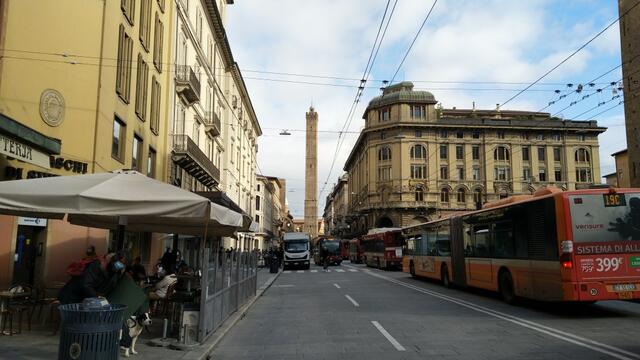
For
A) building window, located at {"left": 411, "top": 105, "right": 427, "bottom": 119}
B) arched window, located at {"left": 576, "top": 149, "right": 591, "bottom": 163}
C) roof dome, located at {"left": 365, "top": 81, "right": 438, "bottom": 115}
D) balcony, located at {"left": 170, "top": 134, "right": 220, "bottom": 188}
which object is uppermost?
roof dome, located at {"left": 365, "top": 81, "right": 438, "bottom": 115}

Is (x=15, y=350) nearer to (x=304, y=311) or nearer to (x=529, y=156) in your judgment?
(x=304, y=311)

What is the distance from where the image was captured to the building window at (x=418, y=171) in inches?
3189

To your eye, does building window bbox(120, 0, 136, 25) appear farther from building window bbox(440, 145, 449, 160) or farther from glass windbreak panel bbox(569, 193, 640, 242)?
building window bbox(440, 145, 449, 160)

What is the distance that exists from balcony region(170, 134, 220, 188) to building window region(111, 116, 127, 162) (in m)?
8.00

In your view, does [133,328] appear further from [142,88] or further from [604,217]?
[142,88]

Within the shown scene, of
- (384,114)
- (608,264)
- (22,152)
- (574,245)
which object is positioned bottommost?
(608,264)

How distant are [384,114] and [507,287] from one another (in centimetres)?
7066

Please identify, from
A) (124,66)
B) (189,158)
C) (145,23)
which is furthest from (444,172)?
(124,66)

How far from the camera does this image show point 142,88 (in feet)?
74.4

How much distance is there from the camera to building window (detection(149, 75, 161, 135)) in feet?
80.6

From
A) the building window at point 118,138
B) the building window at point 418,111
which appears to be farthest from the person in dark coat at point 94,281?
the building window at point 418,111

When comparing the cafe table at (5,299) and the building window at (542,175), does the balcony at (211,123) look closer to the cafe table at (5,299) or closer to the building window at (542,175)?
the cafe table at (5,299)

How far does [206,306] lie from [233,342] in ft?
3.23

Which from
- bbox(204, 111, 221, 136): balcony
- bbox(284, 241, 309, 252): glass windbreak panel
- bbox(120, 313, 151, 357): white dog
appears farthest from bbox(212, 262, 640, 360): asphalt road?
bbox(284, 241, 309, 252): glass windbreak panel
